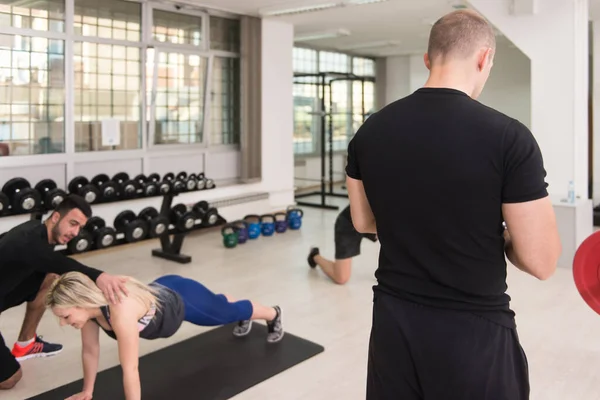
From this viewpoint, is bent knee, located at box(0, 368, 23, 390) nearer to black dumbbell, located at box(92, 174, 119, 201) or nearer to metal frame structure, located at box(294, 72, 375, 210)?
black dumbbell, located at box(92, 174, 119, 201)

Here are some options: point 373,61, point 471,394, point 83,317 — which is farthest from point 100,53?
point 373,61

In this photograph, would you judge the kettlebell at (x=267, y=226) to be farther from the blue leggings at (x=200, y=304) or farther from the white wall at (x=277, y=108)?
the blue leggings at (x=200, y=304)

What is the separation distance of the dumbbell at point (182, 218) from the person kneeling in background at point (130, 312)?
2.05 m

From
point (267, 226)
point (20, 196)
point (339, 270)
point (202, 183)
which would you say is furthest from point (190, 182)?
point (339, 270)

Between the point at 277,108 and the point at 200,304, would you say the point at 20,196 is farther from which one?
the point at 277,108

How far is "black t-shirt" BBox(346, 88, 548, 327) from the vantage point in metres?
0.93

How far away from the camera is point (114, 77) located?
496cm

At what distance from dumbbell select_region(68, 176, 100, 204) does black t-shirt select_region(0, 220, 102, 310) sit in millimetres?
1798

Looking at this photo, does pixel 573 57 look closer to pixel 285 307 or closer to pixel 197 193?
pixel 285 307

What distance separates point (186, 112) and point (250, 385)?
12.4 ft

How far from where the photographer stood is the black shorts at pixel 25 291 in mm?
2490

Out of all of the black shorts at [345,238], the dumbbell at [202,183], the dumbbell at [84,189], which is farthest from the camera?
the dumbbell at [202,183]

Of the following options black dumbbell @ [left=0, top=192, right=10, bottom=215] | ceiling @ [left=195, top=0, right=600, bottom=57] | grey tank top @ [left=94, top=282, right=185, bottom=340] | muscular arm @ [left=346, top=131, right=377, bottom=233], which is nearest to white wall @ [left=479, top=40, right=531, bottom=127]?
ceiling @ [left=195, top=0, right=600, bottom=57]

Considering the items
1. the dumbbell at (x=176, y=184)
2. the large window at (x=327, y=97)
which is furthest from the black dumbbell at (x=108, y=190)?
the large window at (x=327, y=97)
